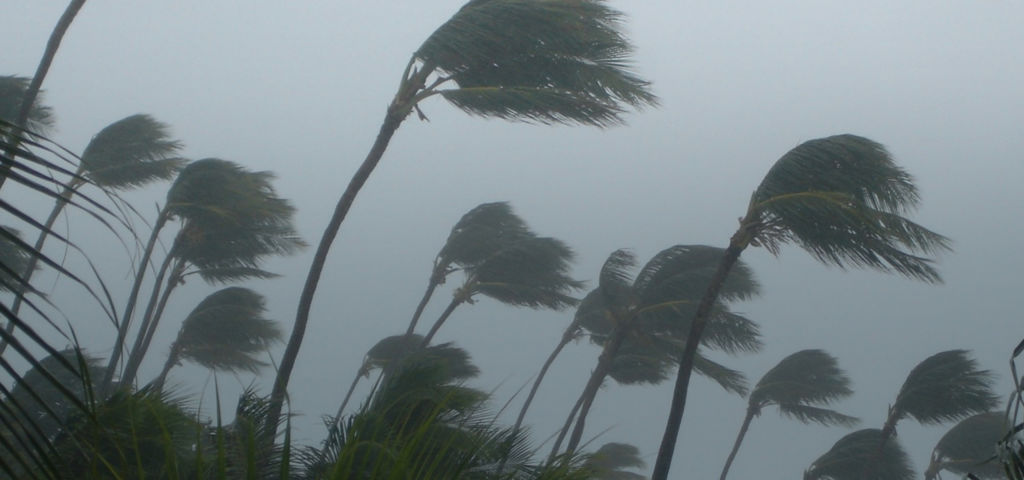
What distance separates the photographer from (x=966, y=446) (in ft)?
90.1

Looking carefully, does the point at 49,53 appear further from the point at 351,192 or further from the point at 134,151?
the point at 134,151

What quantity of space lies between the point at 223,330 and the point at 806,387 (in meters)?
16.2

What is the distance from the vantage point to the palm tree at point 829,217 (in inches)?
488

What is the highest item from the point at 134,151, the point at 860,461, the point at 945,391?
the point at 134,151

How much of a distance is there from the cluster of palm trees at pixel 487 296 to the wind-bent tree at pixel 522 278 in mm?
59

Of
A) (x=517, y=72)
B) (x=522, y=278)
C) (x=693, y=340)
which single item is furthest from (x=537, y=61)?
(x=522, y=278)

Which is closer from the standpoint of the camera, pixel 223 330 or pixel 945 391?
pixel 945 391

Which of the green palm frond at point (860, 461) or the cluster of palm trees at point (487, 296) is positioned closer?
the cluster of palm trees at point (487, 296)

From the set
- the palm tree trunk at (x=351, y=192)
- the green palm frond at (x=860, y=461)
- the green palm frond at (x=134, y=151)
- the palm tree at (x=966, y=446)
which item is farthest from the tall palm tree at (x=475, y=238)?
the palm tree at (x=966, y=446)

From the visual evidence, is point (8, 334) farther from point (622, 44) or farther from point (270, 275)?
point (270, 275)

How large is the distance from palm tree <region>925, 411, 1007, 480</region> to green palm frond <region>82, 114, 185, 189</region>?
2228cm

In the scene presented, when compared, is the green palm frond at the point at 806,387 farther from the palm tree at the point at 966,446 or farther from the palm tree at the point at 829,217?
the palm tree at the point at 829,217

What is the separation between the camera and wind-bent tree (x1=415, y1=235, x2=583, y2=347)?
2480 centimetres

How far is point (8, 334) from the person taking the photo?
4.30ft
